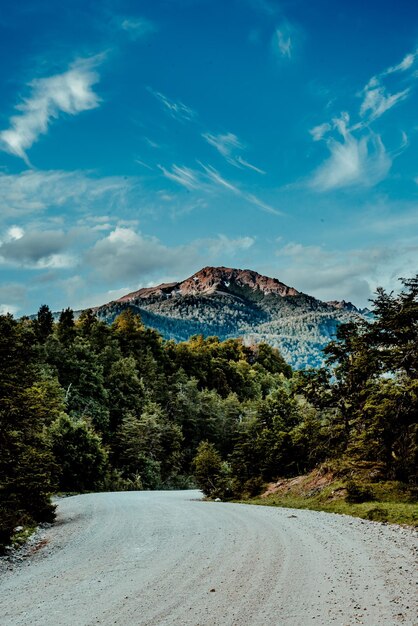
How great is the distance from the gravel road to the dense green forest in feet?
11.7

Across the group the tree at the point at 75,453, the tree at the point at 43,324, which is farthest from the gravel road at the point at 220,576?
the tree at the point at 43,324

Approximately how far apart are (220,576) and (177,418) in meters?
62.1

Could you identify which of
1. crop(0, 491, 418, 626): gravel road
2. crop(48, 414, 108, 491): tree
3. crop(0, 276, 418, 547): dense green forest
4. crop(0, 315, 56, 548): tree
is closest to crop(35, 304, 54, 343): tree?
crop(0, 276, 418, 547): dense green forest

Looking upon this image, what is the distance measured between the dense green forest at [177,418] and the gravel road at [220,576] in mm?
3554

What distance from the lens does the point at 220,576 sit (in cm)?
863

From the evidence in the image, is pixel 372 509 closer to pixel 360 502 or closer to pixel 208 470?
pixel 360 502

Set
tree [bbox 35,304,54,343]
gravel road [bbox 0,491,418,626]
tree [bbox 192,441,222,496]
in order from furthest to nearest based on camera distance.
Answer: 1. tree [bbox 35,304,54,343]
2. tree [bbox 192,441,222,496]
3. gravel road [bbox 0,491,418,626]

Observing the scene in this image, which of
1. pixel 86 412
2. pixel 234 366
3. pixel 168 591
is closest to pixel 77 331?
pixel 86 412

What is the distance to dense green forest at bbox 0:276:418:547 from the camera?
1761cm

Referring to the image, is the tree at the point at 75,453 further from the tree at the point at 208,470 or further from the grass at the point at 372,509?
the grass at the point at 372,509

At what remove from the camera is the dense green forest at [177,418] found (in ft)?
57.8

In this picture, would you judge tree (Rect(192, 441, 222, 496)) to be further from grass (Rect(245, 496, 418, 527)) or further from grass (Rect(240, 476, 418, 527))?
grass (Rect(245, 496, 418, 527))

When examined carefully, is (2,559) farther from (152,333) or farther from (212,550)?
(152,333)

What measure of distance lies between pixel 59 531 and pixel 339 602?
12.9 m
